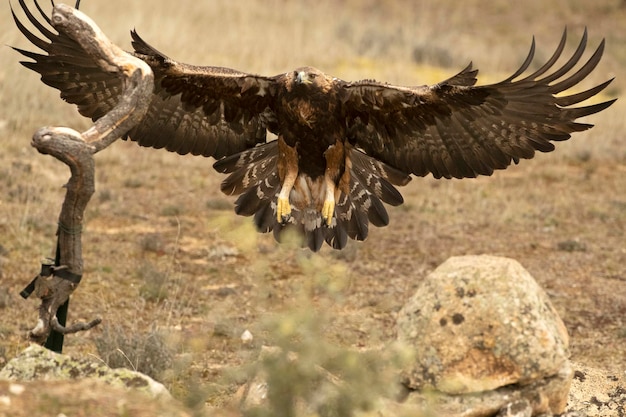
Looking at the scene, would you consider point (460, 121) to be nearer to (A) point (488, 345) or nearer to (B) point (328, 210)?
(B) point (328, 210)

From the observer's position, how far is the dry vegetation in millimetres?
7000

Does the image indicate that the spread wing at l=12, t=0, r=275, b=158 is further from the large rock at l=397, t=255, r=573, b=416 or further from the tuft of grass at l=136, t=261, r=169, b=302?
the large rock at l=397, t=255, r=573, b=416

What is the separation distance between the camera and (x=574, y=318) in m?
8.47

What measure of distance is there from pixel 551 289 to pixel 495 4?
25068 millimetres

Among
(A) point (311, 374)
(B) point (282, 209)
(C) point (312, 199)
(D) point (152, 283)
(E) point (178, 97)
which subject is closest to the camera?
(A) point (311, 374)

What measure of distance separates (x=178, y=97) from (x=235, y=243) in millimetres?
1202

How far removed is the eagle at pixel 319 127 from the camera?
20.0 feet

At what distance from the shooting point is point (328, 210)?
6723mm

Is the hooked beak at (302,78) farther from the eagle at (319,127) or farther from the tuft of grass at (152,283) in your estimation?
the tuft of grass at (152,283)

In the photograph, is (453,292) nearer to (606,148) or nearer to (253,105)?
(253,105)

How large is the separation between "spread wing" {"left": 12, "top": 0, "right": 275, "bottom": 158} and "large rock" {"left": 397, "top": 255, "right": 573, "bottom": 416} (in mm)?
1892

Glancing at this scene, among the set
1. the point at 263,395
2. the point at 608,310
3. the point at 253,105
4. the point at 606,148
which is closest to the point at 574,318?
the point at 608,310

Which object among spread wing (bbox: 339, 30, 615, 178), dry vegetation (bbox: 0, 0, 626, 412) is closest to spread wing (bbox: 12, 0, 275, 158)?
spread wing (bbox: 339, 30, 615, 178)

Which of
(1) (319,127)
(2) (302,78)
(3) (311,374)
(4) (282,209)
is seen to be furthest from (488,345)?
(3) (311,374)
